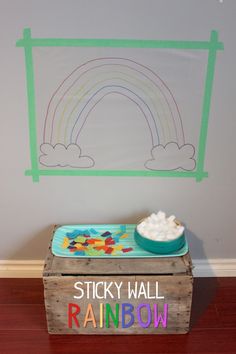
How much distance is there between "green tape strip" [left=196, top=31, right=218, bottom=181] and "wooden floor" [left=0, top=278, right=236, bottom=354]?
56 centimetres

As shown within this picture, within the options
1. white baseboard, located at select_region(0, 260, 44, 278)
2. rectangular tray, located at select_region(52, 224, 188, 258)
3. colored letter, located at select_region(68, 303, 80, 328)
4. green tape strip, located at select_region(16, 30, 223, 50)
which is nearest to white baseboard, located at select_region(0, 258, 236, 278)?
white baseboard, located at select_region(0, 260, 44, 278)

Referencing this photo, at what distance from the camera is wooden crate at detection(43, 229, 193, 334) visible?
5.36ft

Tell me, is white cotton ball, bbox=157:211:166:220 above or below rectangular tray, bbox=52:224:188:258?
above

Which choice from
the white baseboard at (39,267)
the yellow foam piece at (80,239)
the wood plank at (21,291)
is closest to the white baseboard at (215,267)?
the white baseboard at (39,267)

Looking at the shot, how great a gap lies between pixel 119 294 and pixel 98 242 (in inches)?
9.2

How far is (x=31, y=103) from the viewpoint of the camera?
1720mm

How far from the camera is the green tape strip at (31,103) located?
1633 mm

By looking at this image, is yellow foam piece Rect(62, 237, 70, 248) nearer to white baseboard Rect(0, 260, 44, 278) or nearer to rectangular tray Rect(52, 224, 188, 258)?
rectangular tray Rect(52, 224, 188, 258)

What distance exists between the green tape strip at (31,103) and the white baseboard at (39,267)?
0.44 meters

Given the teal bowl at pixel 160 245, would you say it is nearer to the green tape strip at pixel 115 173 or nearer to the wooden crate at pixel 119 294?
the wooden crate at pixel 119 294

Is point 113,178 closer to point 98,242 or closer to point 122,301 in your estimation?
point 98,242

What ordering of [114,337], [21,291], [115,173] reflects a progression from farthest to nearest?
[21,291]
[115,173]
[114,337]

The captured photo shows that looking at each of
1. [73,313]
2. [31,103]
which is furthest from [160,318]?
[31,103]

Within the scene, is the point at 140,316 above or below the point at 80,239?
below
